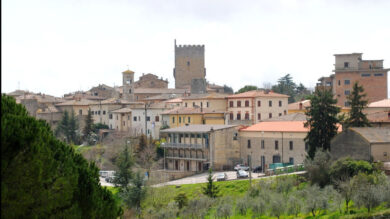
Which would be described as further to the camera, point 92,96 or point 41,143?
point 92,96

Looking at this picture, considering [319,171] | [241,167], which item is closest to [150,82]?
[241,167]

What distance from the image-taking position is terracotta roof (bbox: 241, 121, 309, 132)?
5128cm

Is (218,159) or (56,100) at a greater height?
(56,100)

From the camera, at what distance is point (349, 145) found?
42.7m

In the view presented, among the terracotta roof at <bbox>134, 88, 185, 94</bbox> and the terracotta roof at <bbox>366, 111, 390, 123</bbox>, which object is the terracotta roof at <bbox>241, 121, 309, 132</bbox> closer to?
the terracotta roof at <bbox>366, 111, 390, 123</bbox>

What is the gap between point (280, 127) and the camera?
52875 mm

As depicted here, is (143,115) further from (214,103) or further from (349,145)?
(349,145)

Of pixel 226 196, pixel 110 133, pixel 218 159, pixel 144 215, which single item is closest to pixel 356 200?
pixel 226 196

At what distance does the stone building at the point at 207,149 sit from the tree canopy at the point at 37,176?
3803 cm

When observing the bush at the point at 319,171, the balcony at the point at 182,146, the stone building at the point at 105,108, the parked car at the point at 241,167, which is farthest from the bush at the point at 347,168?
the stone building at the point at 105,108

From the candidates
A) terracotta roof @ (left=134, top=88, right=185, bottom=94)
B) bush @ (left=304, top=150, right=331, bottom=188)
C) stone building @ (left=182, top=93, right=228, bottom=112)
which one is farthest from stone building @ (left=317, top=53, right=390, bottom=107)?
bush @ (left=304, top=150, right=331, bottom=188)

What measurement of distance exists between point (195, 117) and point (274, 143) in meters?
15.8

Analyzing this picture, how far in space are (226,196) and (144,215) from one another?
578 cm

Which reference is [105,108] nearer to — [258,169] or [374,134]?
[258,169]
